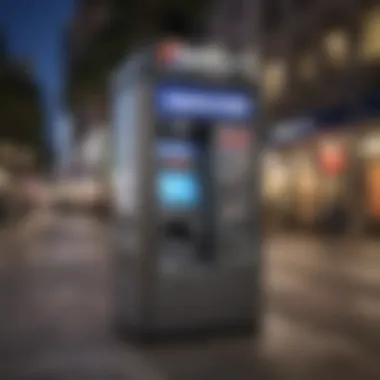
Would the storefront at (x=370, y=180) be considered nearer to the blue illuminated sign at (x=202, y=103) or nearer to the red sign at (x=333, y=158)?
the red sign at (x=333, y=158)

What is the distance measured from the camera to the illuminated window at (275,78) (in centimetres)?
3041

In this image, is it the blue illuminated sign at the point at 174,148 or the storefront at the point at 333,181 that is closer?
the blue illuminated sign at the point at 174,148

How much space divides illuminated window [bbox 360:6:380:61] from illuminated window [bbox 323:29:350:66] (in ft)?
3.29

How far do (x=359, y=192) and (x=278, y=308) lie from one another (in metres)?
15.9

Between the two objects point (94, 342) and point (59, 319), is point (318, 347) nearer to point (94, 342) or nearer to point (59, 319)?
point (94, 342)

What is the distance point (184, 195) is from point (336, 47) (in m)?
19.7

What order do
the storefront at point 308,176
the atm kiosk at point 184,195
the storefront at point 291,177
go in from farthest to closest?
the storefront at point 291,177 < the storefront at point 308,176 < the atm kiosk at point 184,195

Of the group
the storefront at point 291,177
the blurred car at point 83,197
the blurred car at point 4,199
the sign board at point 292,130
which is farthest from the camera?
the blurred car at point 83,197

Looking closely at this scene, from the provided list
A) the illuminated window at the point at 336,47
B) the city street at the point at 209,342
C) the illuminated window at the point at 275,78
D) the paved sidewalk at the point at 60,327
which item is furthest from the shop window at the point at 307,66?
the paved sidewalk at the point at 60,327

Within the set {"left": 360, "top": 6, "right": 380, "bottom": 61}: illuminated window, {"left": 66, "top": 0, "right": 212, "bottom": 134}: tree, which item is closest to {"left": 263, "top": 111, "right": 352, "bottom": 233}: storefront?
{"left": 360, "top": 6, "right": 380, "bottom": 61}: illuminated window

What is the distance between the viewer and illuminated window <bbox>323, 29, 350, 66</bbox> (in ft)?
81.9

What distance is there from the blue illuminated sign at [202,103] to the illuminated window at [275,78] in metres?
23.0

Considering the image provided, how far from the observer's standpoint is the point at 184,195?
7.46m

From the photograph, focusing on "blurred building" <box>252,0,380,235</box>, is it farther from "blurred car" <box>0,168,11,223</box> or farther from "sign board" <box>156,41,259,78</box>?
"sign board" <box>156,41,259,78</box>
